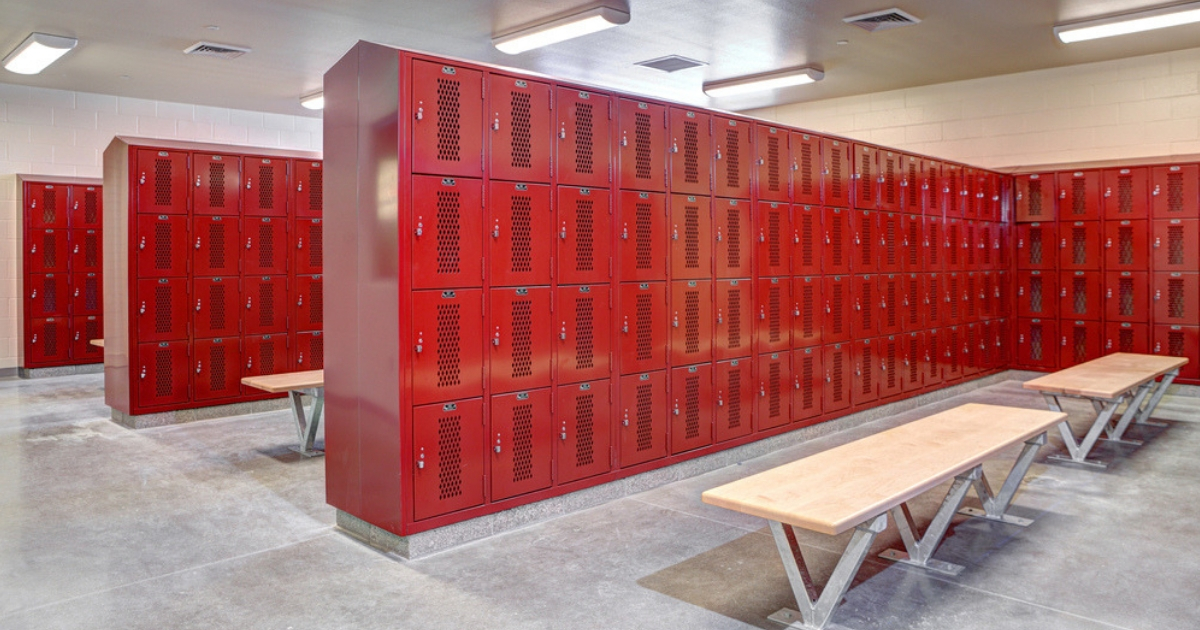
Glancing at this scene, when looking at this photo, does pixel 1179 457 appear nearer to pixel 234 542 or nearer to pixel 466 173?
pixel 466 173

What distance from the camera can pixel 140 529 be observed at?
410 centimetres

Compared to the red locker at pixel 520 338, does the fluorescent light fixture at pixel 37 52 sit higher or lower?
higher

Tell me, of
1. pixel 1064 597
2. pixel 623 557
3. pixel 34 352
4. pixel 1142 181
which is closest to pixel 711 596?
pixel 623 557

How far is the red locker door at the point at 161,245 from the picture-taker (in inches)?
262

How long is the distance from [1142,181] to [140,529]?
364 inches

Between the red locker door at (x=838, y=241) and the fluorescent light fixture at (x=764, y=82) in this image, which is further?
the fluorescent light fixture at (x=764, y=82)

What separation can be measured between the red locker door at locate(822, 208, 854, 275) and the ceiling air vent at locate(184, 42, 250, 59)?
18.4 feet

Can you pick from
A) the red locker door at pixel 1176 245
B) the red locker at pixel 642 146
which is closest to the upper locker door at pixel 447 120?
the red locker at pixel 642 146

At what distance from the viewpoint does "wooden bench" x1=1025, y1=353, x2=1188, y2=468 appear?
512cm

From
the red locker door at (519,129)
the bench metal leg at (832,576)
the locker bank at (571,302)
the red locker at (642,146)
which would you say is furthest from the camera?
the red locker at (642,146)

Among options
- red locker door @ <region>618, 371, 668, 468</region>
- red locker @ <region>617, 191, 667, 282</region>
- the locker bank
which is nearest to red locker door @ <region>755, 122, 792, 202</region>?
the locker bank

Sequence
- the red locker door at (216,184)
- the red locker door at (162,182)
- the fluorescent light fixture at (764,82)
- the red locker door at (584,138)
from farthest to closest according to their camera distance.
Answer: the fluorescent light fixture at (764,82)
the red locker door at (216,184)
the red locker door at (162,182)
the red locker door at (584,138)

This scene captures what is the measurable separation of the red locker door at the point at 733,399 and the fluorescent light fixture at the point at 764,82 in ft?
14.0

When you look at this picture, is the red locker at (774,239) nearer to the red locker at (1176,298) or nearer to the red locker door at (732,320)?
the red locker door at (732,320)
